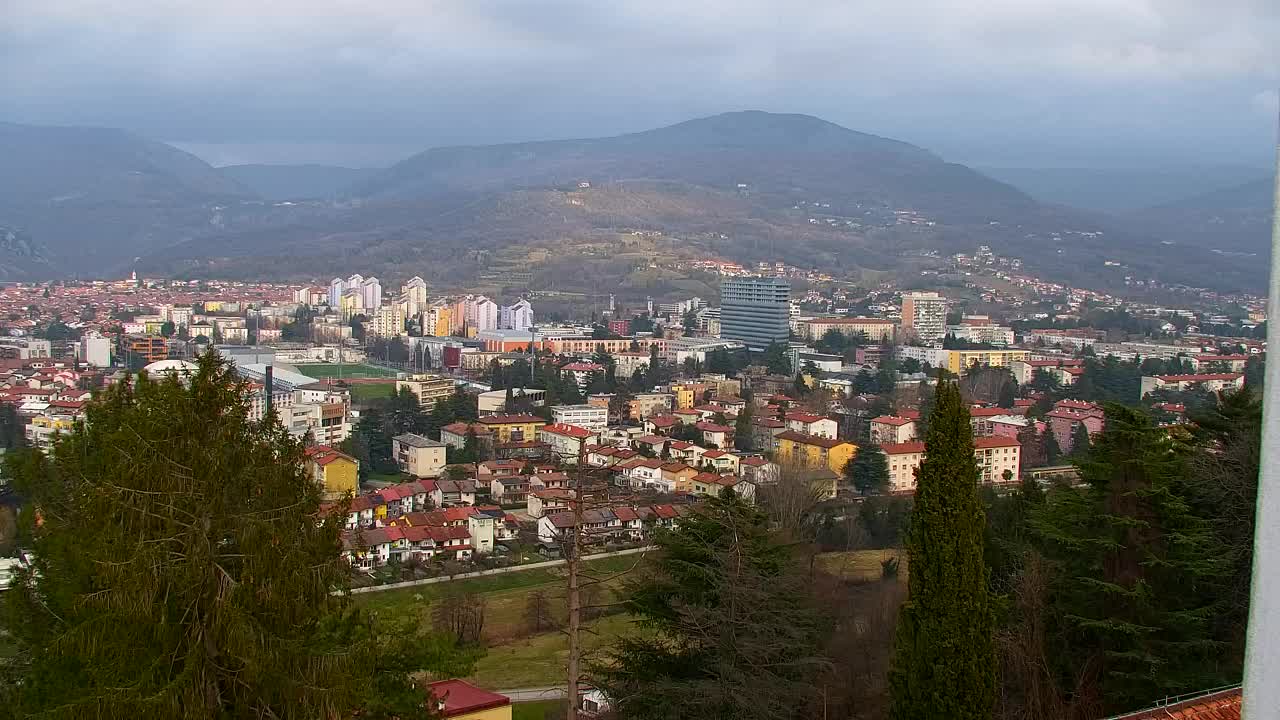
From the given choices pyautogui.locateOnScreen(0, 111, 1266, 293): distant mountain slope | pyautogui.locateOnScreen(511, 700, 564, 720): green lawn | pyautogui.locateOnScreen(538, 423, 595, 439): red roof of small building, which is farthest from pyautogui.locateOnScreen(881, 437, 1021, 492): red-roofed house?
pyautogui.locateOnScreen(0, 111, 1266, 293): distant mountain slope

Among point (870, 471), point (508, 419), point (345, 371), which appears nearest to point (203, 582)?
point (870, 471)

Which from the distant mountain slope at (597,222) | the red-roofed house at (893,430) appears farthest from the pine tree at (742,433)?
the distant mountain slope at (597,222)

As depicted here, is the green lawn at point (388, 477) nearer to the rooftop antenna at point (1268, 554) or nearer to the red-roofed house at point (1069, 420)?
the red-roofed house at point (1069, 420)

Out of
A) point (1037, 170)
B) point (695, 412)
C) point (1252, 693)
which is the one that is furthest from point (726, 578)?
point (1037, 170)

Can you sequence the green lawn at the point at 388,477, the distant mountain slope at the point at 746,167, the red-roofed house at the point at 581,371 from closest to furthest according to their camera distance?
the green lawn at the point at 388,477 < the red-roofed house at the point at 581,371 < the distant mountain slope at the point at 746,167

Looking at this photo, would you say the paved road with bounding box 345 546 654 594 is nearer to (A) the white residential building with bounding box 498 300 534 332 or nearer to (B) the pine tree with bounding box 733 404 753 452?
(B) the pine tree with bounding box 733 404 753 452

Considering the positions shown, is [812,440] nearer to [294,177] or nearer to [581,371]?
[581,371]

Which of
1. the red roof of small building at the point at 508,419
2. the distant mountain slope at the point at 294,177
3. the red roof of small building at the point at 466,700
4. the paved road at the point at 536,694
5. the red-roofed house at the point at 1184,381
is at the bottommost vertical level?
the red roof of small building at the point at 508,419

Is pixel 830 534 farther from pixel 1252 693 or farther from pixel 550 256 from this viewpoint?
pixel 550 256
